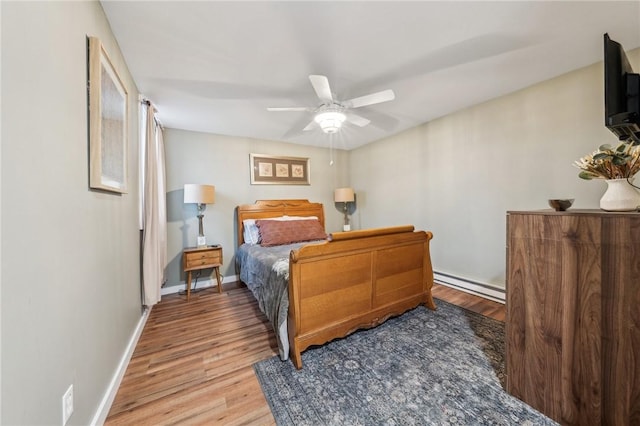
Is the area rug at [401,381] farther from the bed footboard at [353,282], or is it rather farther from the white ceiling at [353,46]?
the white ceiling at [353,46]

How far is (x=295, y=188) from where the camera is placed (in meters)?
4.54

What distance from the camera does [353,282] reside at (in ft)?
6.85

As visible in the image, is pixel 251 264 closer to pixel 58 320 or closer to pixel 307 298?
pixel 307 298

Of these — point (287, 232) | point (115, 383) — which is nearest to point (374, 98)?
point (287, 232)

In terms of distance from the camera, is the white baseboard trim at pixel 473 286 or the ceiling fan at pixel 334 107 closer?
the ceiling fan at pixel 334 107

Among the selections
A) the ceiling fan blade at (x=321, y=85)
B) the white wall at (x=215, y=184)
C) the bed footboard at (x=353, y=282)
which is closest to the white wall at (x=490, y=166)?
the bed footboard at (x=353, y=282)

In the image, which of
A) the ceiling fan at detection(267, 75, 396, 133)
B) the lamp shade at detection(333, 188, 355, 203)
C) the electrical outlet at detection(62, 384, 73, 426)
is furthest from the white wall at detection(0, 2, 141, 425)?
the lamp shade at detection(333, 188, 355, 203)

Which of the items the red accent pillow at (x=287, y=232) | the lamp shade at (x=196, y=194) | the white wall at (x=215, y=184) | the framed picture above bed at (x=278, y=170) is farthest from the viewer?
the framed picture above bed at (x=278, y=170)

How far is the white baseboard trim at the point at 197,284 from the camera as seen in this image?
134 inches

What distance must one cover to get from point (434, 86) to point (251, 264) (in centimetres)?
295

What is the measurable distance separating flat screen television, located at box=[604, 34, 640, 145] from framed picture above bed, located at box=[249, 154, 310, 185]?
12.6 feet

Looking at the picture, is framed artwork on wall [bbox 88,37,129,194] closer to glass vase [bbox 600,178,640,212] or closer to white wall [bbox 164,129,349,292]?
white wall [bbox 164,129,349,292]

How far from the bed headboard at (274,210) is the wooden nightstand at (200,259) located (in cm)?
57

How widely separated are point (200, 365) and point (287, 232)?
195 centimetres
